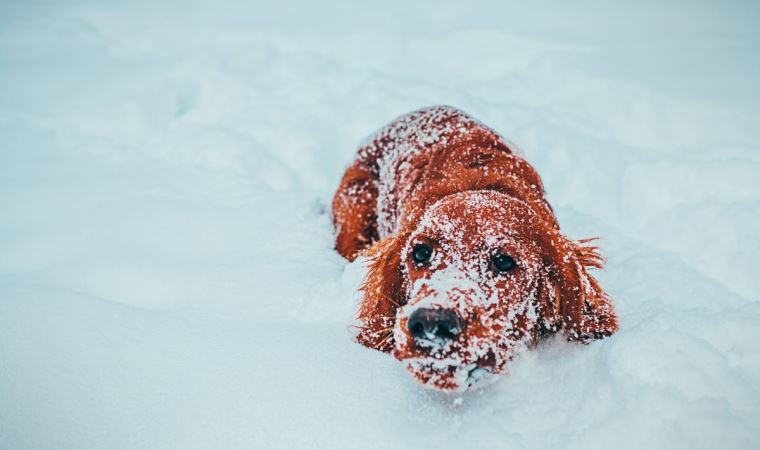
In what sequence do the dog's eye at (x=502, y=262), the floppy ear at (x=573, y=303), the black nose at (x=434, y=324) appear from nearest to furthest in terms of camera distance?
1. the black nose at (x=434, y=324)
2. the dog's eye at (x=502, y=262)
3. the floppy ear at (x=573, y=303)

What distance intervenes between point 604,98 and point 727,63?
1387 mm

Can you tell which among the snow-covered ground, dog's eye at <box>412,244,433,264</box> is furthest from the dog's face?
the snow-covered ground

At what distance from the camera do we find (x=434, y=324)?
1.53 metres

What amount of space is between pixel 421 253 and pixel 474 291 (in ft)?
0.99

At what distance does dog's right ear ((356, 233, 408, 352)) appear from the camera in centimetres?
197

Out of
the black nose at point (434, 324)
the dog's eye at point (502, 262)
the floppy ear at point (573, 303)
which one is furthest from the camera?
the floppy ear at point (573, 303)

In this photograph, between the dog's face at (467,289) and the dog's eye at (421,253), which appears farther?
the dog's eye at (421,253)

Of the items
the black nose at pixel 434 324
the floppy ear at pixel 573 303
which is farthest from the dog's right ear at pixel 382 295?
the floppy ear at pixel 573 303

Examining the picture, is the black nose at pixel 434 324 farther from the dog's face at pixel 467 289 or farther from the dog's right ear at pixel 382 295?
the dog's right ear at pixel 382 295

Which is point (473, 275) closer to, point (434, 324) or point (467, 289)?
point (467, 289)

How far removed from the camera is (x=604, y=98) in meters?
4.10

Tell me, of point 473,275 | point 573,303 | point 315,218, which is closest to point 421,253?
point 473,275

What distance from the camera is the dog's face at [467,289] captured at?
62.1 inches

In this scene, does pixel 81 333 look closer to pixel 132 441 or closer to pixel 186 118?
pixel 132 441
